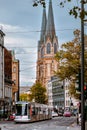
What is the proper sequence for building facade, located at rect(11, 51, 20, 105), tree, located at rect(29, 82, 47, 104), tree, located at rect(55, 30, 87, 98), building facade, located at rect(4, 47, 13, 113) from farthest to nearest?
tree, located at rect(29, 82, 47, 104)
building facade, located at rect(11, 51, 20, 105)
building facade, located at rect(4, 47, 13, 113)
tree, located at rect(55, 30, 87, 98)

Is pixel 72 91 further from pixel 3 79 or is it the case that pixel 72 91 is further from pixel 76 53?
pixel 3 79

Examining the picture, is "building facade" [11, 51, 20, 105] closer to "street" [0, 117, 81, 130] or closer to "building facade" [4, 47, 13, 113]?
"building facade" [4, 47, 13, 113]

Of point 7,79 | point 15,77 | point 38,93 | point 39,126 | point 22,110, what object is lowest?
point 39,126

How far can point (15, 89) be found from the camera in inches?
5620

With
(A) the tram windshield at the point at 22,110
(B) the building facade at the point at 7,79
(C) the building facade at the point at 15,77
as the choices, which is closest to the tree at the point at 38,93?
(C) the building facade at the point at 15,77

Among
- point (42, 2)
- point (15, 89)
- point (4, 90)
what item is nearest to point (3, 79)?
point (4, 90)

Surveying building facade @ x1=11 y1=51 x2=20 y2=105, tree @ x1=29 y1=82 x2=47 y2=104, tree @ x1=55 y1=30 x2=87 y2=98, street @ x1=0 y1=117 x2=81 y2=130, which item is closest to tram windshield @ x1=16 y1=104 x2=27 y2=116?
street @ x1=0 y1=117 x2=81 y2=130

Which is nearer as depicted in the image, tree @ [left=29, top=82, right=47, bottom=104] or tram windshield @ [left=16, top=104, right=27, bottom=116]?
tram windshield @ [left=16, top=104, right=27, bottom=116]

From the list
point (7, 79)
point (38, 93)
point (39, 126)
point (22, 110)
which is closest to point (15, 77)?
point (38, 93)

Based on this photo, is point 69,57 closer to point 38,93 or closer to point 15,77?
point 15,77

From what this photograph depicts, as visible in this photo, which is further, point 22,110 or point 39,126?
point 22,110

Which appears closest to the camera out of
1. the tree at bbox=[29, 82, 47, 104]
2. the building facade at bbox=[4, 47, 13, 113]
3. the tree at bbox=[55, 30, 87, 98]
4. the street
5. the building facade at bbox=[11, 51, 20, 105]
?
the street

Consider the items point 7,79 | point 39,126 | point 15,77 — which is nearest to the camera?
point 39,126

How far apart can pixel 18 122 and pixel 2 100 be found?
39.3 meters
